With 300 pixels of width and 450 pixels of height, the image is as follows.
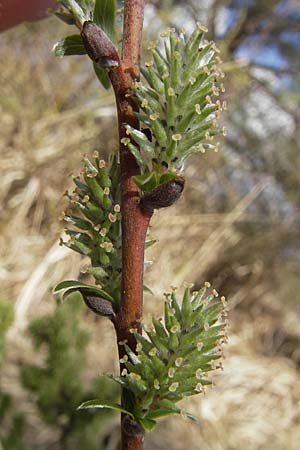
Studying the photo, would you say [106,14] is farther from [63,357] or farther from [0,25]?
[63,357]

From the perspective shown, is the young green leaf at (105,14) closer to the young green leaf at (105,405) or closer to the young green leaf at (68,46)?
the young green leaf at (68,46)

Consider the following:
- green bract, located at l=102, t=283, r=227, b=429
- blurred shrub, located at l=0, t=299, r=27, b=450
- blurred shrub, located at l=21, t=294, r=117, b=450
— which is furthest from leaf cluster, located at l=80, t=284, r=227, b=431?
blurred shrub, located at l=21, t=294, r=117, b=450

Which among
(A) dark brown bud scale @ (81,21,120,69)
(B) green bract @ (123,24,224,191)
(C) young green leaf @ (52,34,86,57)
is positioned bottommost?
(B) green bract @ (123,24,224,191)

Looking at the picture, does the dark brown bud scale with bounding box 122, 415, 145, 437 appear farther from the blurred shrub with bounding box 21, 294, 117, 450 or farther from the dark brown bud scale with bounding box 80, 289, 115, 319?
the blurred shrub with bounding box 21, 294, 117, 450

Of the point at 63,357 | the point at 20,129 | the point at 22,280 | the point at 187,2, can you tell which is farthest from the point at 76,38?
the point at 187,2

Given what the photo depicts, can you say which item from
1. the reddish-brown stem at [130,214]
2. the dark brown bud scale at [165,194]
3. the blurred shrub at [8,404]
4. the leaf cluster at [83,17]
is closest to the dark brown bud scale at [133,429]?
the reddish-brown stem at [130,214]

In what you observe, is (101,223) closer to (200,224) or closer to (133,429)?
(133,429)

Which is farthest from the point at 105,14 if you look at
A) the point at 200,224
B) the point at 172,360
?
the point at 200,224
